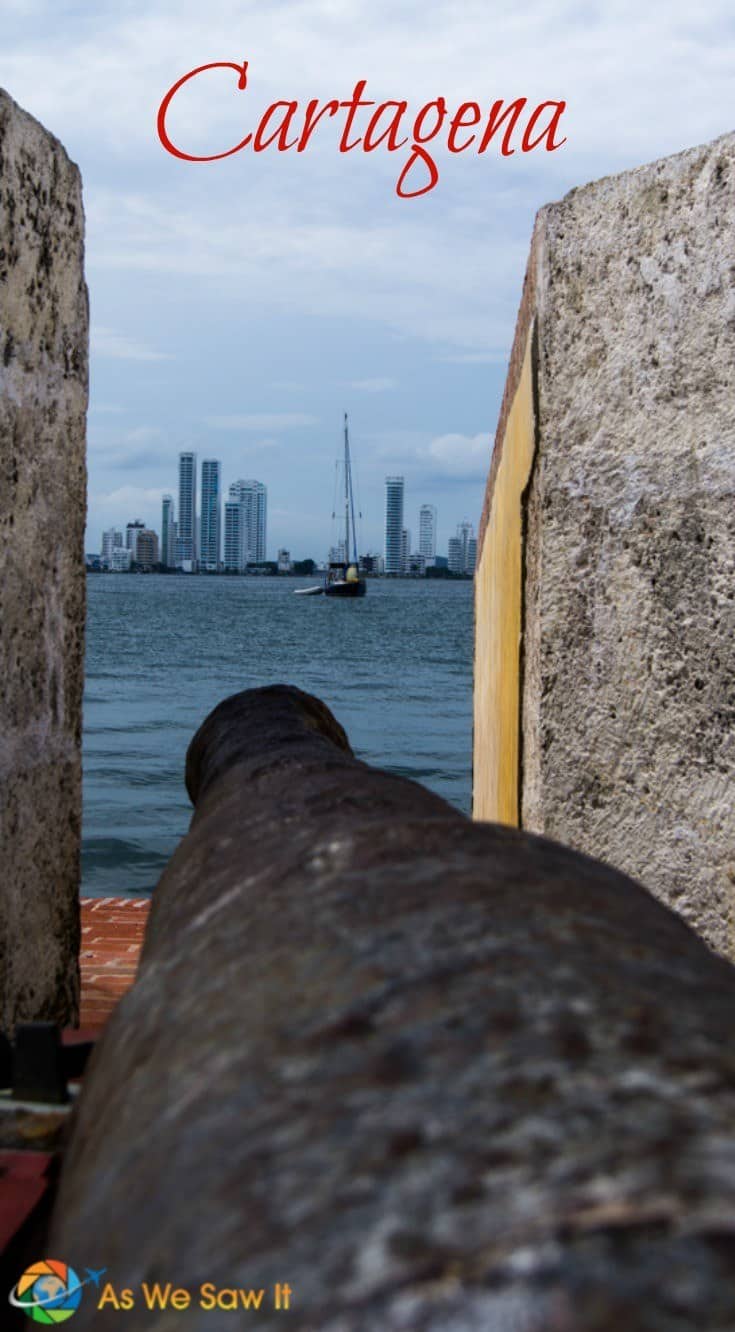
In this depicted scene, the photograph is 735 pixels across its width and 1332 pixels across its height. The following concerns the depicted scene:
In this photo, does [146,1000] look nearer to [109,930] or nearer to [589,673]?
[589,673]

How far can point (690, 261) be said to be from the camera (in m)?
2.21

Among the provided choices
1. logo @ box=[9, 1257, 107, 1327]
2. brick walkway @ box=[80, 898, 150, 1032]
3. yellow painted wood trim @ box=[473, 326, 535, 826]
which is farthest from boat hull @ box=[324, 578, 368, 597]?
logo @ box=[9, 1257, 107, 1327]

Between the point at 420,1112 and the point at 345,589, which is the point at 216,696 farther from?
the point at 345,589

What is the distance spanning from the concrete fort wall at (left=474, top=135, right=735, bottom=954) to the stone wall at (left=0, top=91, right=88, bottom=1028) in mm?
1020

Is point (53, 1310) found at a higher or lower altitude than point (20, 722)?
lower

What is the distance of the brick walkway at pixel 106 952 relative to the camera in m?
3.60

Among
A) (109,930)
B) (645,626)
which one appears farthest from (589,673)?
(109,930)

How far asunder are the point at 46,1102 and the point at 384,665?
44199 mm

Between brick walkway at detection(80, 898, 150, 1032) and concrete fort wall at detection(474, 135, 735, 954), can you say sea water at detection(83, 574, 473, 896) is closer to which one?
brick walkway at detection(80, 898, 150, 1032)

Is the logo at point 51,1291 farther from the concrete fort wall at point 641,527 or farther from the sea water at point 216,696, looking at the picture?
the sea water at point 216,696

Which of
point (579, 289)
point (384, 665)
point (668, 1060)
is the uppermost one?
point (579, 289)

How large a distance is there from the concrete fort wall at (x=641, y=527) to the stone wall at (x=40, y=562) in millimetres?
1020

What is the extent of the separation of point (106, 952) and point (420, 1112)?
163 inches

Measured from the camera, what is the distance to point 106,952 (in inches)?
178
